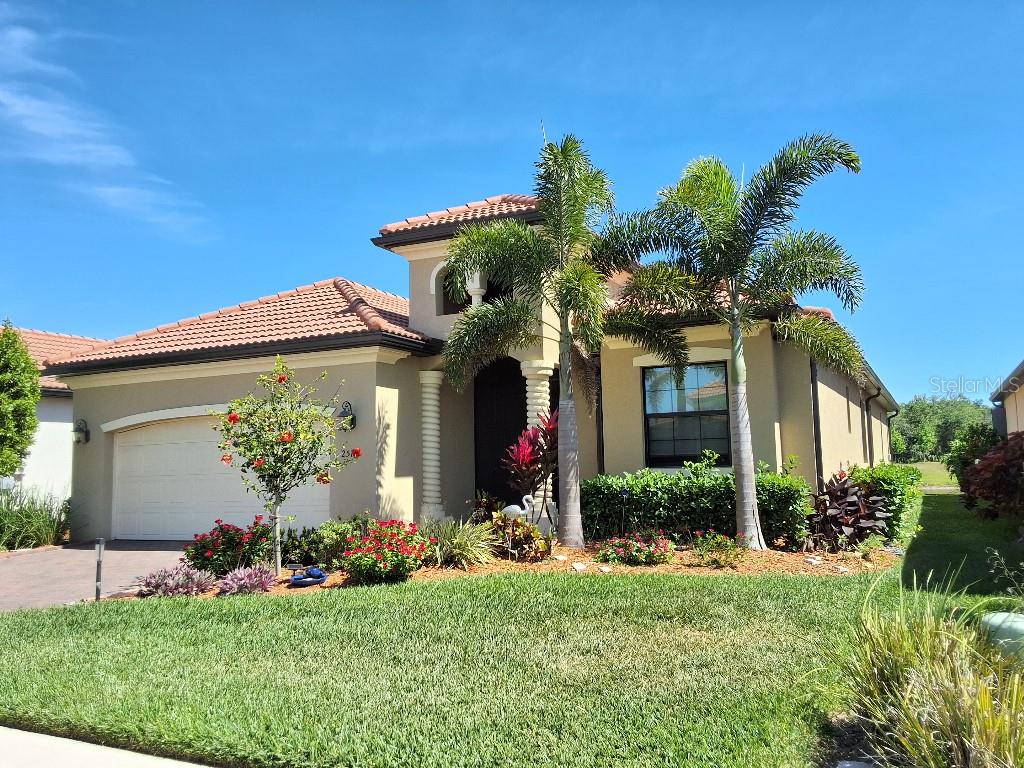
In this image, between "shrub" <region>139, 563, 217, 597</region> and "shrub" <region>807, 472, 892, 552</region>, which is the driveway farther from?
"shrub" <region>807, 472, 892, 552</region>

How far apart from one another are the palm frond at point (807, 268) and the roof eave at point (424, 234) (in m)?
4.63

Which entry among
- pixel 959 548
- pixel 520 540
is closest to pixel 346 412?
pixel 520 540

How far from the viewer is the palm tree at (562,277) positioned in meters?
11.9

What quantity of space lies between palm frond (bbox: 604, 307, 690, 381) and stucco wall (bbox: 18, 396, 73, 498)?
1646cm

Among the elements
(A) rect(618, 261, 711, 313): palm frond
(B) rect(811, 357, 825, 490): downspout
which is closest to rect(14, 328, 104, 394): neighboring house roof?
(A) rect(618, 261, 711, 313): palm frond

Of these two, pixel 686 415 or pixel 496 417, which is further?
pixel 496 417

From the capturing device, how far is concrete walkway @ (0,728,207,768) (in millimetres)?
4730

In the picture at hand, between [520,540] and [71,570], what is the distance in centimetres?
805

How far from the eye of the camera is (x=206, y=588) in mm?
10008

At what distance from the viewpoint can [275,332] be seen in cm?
1473

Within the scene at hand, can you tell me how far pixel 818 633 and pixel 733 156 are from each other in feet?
26.9

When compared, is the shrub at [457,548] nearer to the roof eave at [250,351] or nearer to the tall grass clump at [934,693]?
the roof eave at [250,351]

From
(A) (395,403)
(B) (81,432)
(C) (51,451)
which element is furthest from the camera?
(C) (51,451)

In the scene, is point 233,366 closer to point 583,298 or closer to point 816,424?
point 583,298
